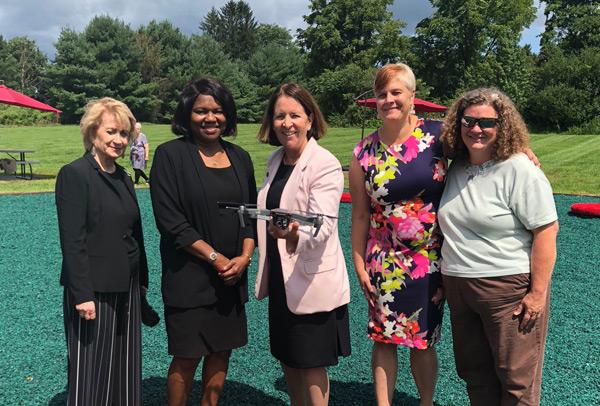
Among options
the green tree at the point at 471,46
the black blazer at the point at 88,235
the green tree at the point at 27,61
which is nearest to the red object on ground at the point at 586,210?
the black blazer at the point at 88,235

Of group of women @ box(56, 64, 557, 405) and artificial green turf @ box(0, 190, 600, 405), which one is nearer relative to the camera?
group of women @ box(56, 64, 557, 405)

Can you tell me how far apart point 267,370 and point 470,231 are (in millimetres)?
2148

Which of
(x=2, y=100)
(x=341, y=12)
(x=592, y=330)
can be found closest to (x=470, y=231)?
(x=592, y=330)

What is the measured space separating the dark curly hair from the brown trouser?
1.50 m

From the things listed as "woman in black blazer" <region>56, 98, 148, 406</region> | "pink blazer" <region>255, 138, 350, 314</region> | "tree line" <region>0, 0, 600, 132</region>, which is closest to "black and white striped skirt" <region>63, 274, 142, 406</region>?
"woman in black blazer" <region>56, 98, 148, 406</region>

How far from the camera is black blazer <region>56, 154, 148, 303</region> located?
242 cm

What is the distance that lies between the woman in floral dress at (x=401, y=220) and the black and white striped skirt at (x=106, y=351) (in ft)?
4.33

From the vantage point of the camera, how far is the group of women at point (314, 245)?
2.42m

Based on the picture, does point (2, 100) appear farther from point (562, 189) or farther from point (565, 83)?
point (565, 83)

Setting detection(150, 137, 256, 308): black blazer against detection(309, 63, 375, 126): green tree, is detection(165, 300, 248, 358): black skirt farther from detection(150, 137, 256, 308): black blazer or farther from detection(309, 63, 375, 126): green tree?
detection(309, 63, 375, 126): green tree

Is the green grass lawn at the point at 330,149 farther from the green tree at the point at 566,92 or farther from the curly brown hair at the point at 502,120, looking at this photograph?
the curly brown hair at the point at 502,120

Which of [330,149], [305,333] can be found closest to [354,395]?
[305,333]

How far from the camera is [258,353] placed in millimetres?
4219

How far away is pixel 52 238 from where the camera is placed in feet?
28.0
